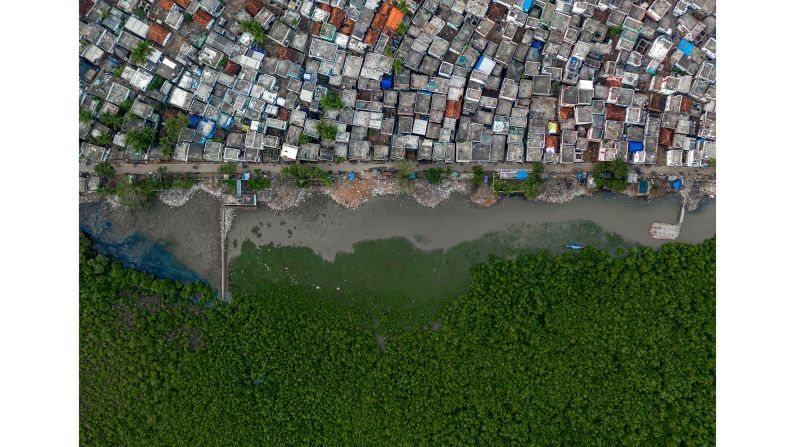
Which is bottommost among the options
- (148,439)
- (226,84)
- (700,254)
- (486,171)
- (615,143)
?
(148,439)

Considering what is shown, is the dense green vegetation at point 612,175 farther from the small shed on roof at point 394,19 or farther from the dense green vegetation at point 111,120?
the dense green vegetation at point 111,120

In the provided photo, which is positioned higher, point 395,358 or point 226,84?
point 226,84

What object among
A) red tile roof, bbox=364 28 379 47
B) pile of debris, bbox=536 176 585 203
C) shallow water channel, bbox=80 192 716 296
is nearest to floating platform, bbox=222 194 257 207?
shallow water channel, bbox=80 192 716 296

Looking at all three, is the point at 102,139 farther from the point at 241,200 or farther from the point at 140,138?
the point at 241,200

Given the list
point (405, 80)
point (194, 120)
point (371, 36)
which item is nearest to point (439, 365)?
point (405, 80)

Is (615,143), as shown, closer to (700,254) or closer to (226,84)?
(700,254)

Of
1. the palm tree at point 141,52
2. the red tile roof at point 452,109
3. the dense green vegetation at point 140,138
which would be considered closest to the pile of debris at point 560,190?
the red tile roof at point 452,109

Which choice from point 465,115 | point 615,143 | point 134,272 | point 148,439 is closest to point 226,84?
point 134,272
